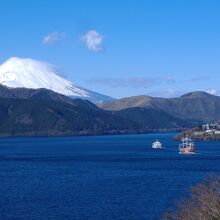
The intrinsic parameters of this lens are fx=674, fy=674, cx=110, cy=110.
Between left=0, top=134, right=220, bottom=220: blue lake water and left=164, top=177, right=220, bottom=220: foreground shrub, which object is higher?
left=164, top=177, right=220, bottom=220: foreground shrub

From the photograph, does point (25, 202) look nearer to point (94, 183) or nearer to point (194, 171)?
point (94, 183)

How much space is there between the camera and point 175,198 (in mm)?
34594

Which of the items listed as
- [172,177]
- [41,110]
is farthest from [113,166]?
[41,110]

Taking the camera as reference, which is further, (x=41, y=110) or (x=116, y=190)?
(x=41, y=110)

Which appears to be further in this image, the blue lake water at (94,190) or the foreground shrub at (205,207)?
the blue lake water at (94,190)

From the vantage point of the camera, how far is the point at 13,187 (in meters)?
41.7

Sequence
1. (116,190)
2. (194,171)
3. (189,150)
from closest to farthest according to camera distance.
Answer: (116,190)
(194,171)
(189,150)

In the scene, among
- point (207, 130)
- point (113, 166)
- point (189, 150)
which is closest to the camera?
point (113, 166)

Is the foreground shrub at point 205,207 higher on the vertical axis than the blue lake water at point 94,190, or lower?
higher

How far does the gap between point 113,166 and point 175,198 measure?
25096 millimetres

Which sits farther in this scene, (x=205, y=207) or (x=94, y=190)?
(x=94, y=190)

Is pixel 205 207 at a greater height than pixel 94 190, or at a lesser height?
greater

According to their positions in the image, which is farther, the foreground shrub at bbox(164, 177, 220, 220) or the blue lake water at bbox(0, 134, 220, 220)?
the blue lake water at bbox(0, 134, 220, 220)

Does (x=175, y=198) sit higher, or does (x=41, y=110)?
(x=41, y=110)
